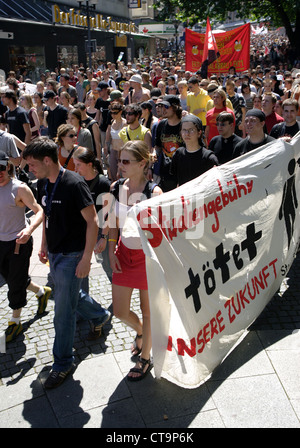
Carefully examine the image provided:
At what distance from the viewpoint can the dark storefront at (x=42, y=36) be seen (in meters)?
23.5

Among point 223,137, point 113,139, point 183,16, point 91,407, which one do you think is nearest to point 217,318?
point 91,407

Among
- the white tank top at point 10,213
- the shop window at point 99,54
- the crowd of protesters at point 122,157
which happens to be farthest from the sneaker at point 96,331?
the shop window at point 99,54

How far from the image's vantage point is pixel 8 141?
20.0ft

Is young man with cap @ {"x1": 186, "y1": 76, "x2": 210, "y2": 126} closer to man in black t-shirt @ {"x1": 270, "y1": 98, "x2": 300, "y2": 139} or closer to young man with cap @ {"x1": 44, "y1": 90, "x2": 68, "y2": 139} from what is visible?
young man with cap @ {"x1": 44, "y1": 90, "x2": 68, "y2": 139}

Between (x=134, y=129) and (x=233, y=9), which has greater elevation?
(x=233, y=9)

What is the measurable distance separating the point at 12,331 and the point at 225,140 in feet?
11.1

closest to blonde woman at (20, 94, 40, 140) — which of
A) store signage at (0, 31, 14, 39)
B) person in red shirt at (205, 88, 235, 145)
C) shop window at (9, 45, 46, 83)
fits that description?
person in red shirt at (205, 88, 235, 145)

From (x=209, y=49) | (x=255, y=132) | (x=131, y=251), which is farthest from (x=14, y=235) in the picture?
(x=209, y=49)

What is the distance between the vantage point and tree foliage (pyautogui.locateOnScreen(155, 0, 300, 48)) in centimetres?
2945

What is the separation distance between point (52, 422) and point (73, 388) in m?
0.39

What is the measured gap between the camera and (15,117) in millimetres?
7887

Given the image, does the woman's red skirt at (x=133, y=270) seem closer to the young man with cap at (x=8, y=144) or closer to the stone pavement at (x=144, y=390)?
the stone pavement at (x=144, y=390)

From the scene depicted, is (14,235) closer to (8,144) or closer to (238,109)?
(8,144)

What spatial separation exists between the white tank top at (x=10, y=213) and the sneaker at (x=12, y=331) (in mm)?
821
